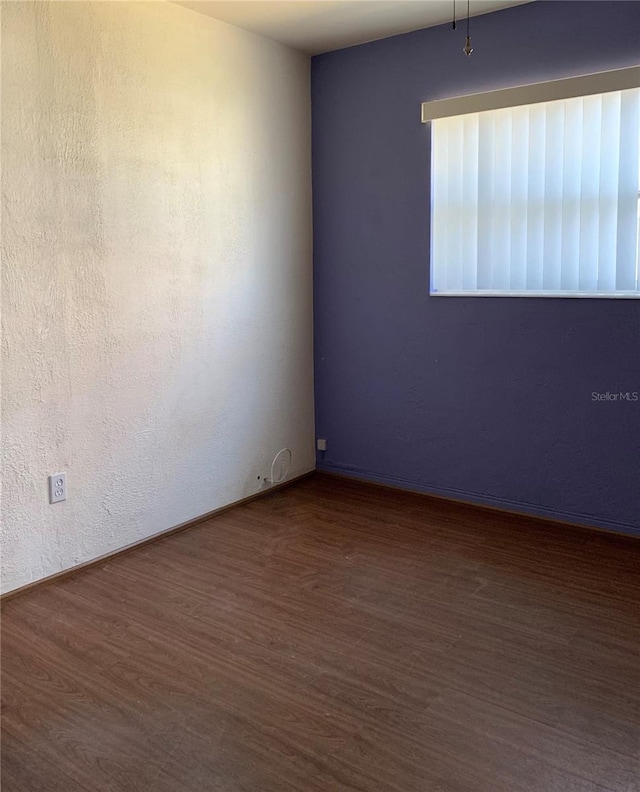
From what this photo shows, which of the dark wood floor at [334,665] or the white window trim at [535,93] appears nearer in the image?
the dark wood floor at [334,665]

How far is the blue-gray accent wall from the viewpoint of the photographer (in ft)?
10.9

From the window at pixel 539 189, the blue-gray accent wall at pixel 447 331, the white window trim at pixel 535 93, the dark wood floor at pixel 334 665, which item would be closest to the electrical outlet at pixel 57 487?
the dark wood floor at pixel 334 665

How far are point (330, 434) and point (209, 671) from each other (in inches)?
86.2

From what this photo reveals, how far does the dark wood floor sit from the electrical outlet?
1.14 feet

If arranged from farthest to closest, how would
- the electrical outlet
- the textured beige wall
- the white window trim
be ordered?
the white window trim, the electrical outlet, the textured beige wall

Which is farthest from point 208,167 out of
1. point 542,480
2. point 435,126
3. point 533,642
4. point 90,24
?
point 533,642

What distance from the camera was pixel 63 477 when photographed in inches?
116

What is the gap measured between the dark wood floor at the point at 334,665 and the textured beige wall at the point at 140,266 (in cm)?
40

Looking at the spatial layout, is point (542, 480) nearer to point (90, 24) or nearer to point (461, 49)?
point (461, 49)

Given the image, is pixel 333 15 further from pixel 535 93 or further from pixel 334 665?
pixel 334 665

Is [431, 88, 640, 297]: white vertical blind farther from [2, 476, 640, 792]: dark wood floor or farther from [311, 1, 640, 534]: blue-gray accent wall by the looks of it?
[2, 476, 640, 792]: dark wood floor

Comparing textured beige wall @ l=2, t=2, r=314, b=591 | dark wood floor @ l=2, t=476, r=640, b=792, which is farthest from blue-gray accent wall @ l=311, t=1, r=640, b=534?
dark wood floor @ l=2, t=476, r=640, b=792

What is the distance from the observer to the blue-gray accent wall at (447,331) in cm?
333

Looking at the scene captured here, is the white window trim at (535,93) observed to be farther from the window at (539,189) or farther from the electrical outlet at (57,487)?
the electrical outlet at (57,487)
